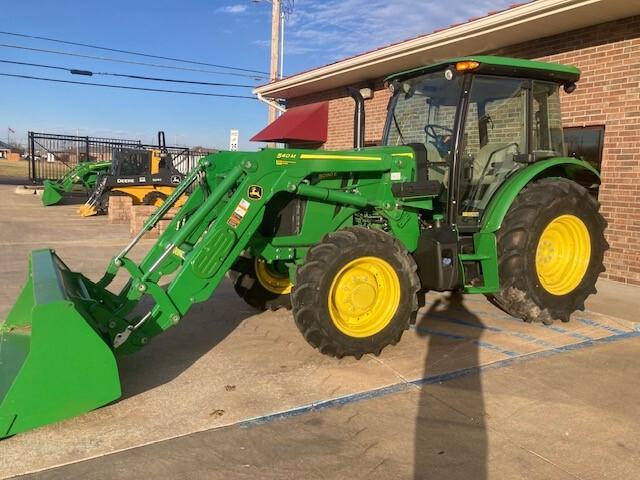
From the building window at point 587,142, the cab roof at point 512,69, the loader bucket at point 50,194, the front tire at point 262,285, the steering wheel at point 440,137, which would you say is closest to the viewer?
the cab roof at point 512,69

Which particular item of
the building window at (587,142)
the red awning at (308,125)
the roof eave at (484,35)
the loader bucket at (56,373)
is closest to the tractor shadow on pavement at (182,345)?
the loader bucket at (56,373)

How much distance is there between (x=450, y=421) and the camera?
134 inches

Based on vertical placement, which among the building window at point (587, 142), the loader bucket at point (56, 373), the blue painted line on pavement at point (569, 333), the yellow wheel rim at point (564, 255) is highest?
the building window at point (587, 142)

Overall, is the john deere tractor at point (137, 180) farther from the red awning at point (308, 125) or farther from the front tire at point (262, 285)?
the front tire at point (262, 285)

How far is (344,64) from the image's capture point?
10625 millimetres

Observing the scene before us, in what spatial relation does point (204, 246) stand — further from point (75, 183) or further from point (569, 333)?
point (75, 183)

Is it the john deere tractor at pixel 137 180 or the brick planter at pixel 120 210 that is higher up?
the john deere tractor at pixel 137 180

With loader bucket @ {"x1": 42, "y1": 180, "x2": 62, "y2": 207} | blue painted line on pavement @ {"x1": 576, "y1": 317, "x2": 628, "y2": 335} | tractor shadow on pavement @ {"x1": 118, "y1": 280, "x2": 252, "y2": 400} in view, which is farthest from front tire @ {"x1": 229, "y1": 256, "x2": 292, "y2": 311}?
loader bucket @ {"x1": 42, "y1": 180, "x2": 62, "y2": 207}

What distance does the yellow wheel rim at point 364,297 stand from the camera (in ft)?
13.8

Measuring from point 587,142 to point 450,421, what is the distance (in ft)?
18.9

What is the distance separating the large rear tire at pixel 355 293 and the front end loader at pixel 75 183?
15843 mm

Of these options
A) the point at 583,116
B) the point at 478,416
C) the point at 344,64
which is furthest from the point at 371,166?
the point at 344,64

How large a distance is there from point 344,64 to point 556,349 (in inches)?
297

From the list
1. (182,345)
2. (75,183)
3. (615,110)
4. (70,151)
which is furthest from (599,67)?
(70,151)
